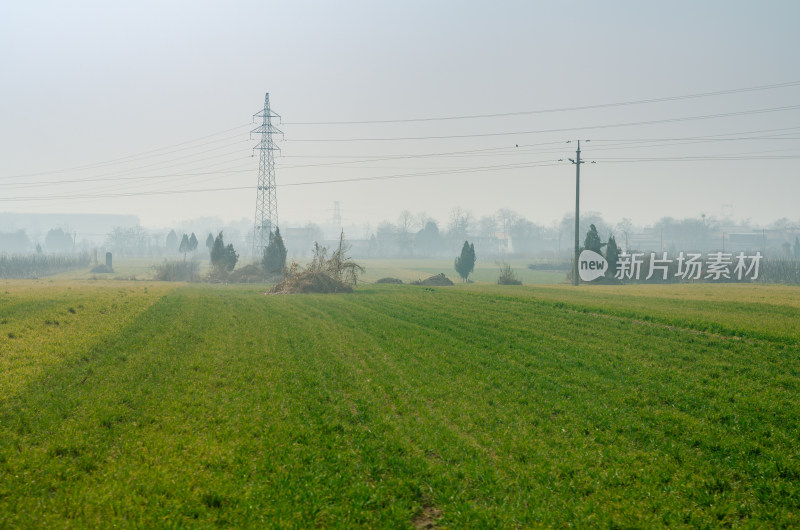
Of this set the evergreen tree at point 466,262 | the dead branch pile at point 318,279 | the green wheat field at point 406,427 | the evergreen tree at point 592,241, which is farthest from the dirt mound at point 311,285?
the evergreen tree at point 466,262

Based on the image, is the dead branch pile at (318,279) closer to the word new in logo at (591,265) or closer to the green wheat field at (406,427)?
the green wheat field at (406,427)

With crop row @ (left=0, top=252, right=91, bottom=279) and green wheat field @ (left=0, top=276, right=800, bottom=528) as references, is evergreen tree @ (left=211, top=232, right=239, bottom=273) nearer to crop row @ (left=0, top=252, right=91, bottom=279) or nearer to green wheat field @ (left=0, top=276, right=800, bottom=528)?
crop row @ (left=0, top=252, right=91, bottom=279)

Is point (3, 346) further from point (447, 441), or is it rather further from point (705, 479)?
point (705, 479)

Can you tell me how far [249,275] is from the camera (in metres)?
62.9

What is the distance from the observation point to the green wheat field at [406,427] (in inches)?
309

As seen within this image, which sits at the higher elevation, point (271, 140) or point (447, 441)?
point (271, 140)

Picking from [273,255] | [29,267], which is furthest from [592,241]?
[29,267]

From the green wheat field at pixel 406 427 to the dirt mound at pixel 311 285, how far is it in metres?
23.3

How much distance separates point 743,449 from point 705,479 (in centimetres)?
156

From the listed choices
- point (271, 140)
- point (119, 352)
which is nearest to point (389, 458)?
point (119, 352)

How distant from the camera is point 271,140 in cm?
6462

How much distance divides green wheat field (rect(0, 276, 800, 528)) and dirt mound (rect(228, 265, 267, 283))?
1640 inches

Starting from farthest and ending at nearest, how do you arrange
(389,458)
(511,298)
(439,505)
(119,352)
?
(511,298) < (119,352) < (389,458) < (439,505)

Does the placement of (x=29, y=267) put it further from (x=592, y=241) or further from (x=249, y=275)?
(x=592, y=241)
